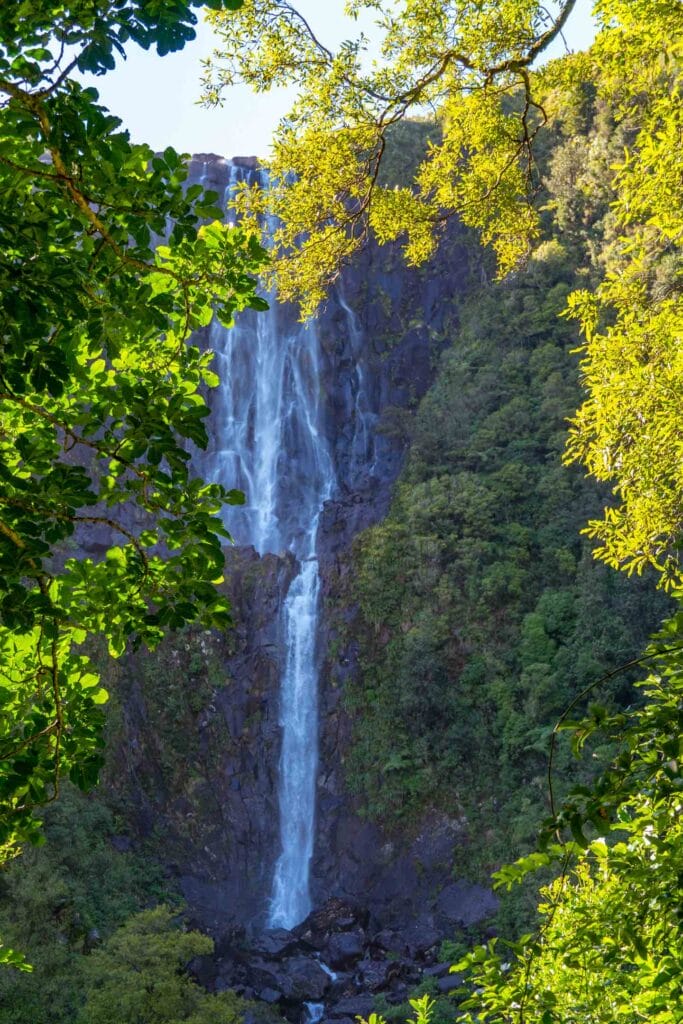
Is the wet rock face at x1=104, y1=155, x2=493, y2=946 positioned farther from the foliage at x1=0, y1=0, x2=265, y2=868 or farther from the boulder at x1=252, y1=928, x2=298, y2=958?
the foliage at x1=0, y1=0, x2=265, y2=868

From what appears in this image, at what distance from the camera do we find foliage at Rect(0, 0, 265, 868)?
2.11 metres

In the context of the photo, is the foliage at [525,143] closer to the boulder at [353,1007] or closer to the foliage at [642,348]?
the foliage at [642,348]

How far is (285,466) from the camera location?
2702 centimetres

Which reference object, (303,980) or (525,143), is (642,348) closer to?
(525,143)


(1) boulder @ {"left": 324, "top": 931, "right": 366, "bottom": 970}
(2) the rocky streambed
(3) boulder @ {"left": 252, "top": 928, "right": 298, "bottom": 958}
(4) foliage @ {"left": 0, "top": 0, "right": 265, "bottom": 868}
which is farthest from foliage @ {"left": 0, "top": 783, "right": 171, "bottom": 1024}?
(4) foliage @ {"left": 0, "top": 0, "right": 265, "bottom": 868}

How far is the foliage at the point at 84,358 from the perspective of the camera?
211cm

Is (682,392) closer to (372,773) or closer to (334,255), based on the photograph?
(334,255)

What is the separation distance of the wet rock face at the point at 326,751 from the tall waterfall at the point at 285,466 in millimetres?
360

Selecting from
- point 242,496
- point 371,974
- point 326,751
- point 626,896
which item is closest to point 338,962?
point 371,974

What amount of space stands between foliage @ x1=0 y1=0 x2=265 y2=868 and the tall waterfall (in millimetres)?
20625

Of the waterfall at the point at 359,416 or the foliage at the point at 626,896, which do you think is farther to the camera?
the waterfall at the point at 359,416

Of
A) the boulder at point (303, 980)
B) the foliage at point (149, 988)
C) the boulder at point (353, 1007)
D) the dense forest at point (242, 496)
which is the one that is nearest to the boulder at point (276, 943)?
the boulder at point (303, 980)

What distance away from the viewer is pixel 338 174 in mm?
6027

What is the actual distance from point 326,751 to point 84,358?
20.8 meters
